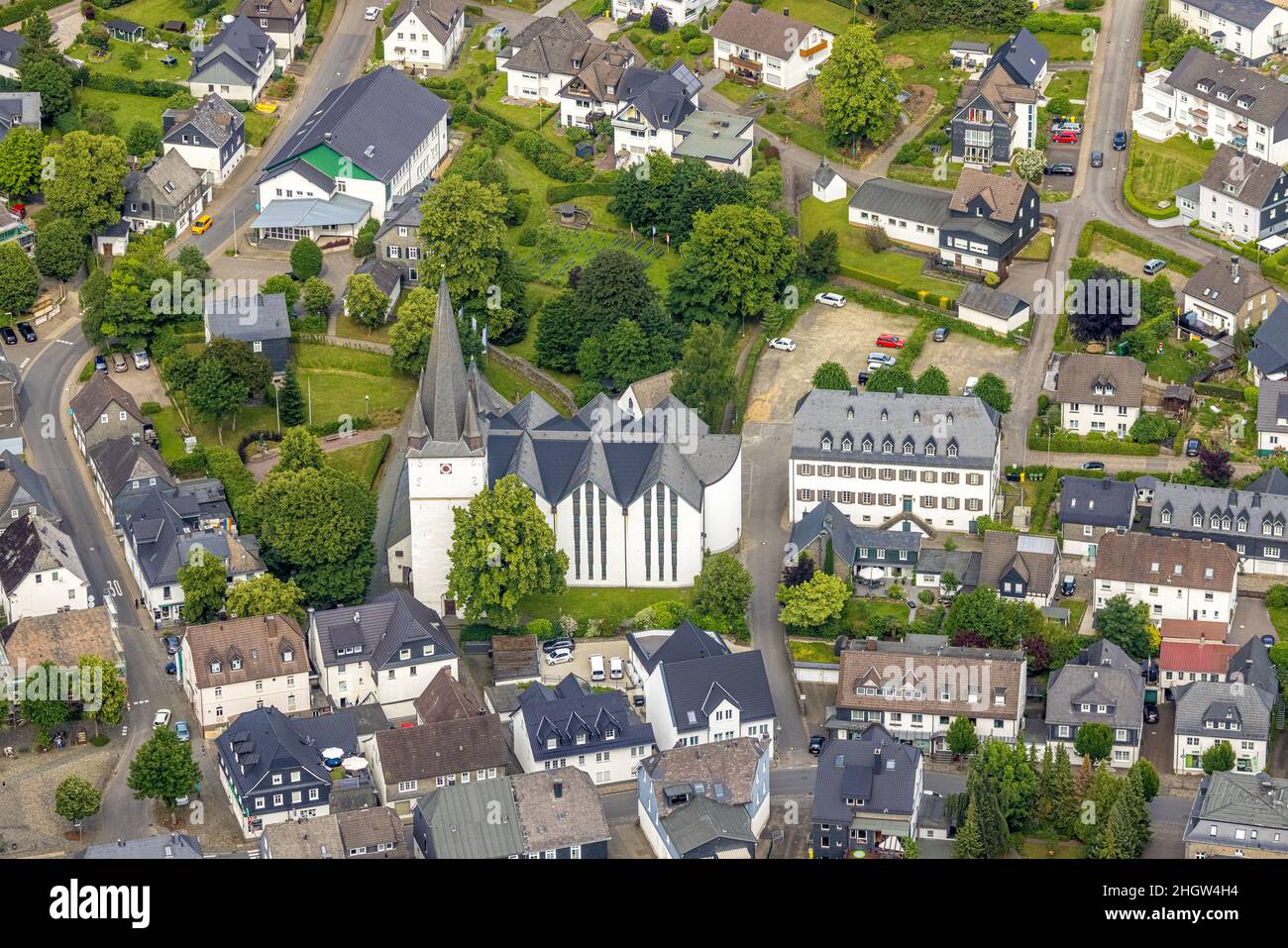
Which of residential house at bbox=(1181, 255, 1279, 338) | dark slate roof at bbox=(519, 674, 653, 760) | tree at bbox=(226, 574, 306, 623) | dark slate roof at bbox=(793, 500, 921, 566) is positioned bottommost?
dark slate roof at bbox=(519, 674, 653, 760)

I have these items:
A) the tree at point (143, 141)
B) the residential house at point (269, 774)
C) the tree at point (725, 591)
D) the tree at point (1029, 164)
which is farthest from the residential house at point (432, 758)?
the tree at point (143, 141)

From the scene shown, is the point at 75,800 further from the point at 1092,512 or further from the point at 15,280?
the point at 1092,512

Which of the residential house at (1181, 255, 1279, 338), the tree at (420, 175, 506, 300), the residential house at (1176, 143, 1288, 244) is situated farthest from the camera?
the residential house at (1176, 143, 1288, 244)

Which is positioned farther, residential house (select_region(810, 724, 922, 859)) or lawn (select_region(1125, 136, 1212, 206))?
lawn (select_region(1125, 136, 1212, 206))

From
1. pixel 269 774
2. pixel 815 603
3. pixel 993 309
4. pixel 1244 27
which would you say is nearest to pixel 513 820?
pixel 269 774

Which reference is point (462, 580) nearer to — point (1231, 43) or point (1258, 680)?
point (1258, 680)

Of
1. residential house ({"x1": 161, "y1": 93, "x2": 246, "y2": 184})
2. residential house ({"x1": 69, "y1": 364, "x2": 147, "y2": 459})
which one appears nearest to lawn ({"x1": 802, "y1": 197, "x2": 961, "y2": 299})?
residential house ({"x1": 161, "y1": 93, "x2": 246, "y2": 184})

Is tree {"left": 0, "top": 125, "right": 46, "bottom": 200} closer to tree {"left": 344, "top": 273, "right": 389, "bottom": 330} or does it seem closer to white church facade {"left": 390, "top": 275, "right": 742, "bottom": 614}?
tree {"left": 344, "top": 273, "right": 389, "bottom": 330}
